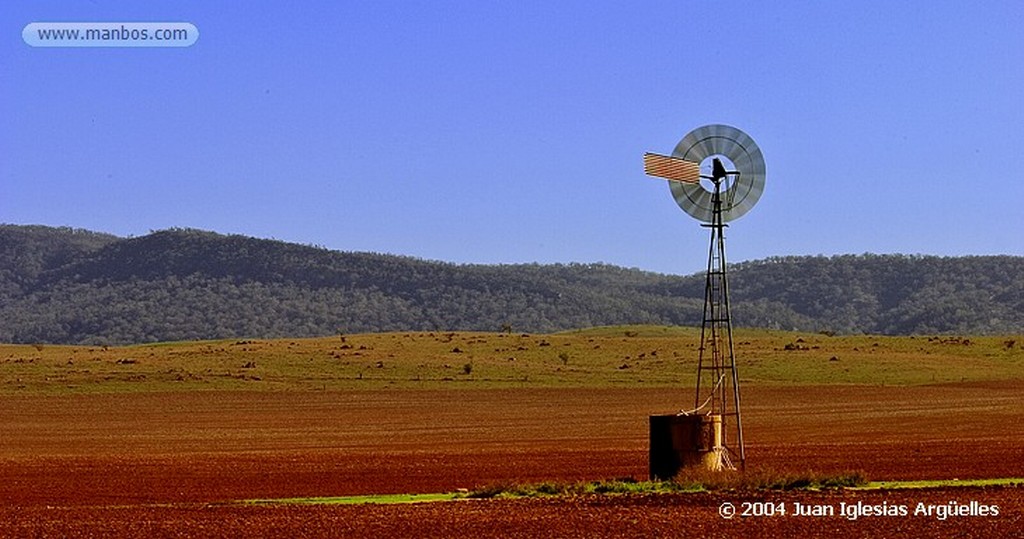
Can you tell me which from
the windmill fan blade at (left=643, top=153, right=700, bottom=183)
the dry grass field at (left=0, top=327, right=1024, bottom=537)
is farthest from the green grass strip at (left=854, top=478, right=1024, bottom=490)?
the windmill fan blade at (left=643, top=153, right=700, bottom=183)

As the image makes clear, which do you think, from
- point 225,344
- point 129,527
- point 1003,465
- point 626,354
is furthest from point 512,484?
point 225,344

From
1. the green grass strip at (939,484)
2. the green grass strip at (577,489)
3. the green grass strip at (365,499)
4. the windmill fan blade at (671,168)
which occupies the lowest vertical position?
the green grass strip at (365,499)

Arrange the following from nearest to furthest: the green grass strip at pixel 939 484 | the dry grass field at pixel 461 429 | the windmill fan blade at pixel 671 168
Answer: the dry grass field at pixel 461 429, the green grass strip at pixel 939 484, the windmill fan blade at pixel 671 168

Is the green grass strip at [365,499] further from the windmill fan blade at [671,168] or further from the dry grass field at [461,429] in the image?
the windmill fan blade at [671,168]

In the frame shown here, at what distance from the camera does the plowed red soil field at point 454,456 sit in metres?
21.8

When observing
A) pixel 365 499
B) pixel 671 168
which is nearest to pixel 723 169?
pixel 671 168

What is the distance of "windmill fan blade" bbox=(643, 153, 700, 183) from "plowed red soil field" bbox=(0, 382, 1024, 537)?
19.5ft

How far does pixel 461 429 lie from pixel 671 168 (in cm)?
2577

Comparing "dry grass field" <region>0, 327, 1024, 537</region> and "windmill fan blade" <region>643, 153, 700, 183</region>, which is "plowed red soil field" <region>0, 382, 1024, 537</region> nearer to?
"dry grass field" <region>0, 327, 1024, 537</region>

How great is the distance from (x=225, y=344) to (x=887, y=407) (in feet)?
169

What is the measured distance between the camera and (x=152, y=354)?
92.9 m

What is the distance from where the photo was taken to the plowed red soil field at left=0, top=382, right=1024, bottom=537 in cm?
2181

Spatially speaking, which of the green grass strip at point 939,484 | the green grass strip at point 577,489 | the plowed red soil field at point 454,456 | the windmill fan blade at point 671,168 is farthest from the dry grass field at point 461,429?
the windmill fan blade at point 671,168

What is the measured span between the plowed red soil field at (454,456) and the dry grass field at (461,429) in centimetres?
10
